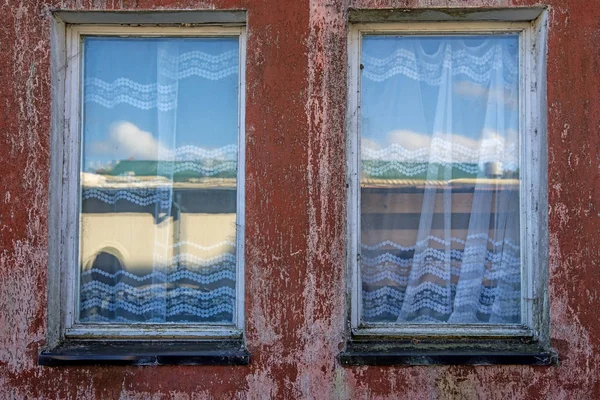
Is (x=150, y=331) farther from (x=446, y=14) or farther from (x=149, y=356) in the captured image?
(x=446, y=14)

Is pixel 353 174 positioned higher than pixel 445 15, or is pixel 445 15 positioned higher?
pixel 445 15

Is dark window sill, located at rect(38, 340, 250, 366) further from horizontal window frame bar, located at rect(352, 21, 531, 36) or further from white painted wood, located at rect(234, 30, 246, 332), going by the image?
horizontal window frame bar, located at rect(352, 21, 531, 36)

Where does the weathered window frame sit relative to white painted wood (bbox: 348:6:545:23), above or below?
below

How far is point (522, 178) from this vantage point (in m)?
3.65

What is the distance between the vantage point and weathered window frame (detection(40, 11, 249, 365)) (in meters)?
3.56

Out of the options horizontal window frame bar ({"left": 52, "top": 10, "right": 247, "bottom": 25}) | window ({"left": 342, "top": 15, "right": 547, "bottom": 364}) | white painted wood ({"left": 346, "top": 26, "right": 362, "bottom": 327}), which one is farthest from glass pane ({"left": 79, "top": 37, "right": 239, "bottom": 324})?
window ({"left": 342, "top": 15, "right": 547, "bottom": 364})

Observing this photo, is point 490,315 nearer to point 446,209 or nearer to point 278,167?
point 446,209

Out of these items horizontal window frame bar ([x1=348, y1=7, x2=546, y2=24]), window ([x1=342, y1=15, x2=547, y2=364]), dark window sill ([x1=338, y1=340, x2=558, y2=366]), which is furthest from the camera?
window ([x1=342, y1=15, x2=547, y2=364])

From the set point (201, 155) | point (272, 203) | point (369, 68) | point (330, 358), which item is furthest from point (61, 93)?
point (330, 358)

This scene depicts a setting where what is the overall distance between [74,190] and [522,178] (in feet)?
8.47

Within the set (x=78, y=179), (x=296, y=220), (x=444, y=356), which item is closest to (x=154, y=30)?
(x=78, y=179)

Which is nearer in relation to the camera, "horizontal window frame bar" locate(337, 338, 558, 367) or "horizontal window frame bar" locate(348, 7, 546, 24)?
"horizontal window frame bar" locate(337, 338, 558, 367)

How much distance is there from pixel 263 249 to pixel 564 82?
1.90 m

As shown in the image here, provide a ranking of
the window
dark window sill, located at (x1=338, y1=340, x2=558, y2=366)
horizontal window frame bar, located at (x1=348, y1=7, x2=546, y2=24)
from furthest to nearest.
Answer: the window
horizontal window frame bar, located at (x1=348, y1=7, x2=546, y2=24)
dark window sill, located at (x1=338, y1=340, x2=558, y2=366)
